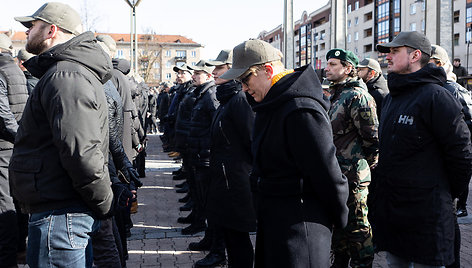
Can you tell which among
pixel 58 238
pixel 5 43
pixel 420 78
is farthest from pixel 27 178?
pixel 5 43

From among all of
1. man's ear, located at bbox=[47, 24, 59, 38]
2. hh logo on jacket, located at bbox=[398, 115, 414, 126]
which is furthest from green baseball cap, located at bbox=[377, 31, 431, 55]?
man's ear, located at bbox=[47, 24, 59, 38]

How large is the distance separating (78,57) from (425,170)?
241cm

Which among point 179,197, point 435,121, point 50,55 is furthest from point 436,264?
point 179,197

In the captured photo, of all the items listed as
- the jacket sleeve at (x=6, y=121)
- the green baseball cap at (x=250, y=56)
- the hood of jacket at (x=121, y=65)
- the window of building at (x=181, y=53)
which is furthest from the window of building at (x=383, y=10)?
the green baseball cap at (x=250, y=56)

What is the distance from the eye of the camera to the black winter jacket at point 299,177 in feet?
8.49

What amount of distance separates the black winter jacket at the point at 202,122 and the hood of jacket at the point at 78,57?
3.05 m

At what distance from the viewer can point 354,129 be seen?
4559 millimetres

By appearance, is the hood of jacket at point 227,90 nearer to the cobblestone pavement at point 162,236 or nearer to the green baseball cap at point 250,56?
the green baseball cap at point 250,56

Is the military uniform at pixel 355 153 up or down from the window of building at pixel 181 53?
down

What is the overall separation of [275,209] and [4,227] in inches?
128

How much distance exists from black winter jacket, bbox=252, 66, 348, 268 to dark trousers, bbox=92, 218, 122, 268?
1335 mm

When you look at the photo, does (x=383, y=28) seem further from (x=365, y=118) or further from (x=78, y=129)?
(x=78, y=129)

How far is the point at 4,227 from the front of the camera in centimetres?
472

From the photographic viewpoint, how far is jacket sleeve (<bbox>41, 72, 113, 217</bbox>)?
8.71 feet
